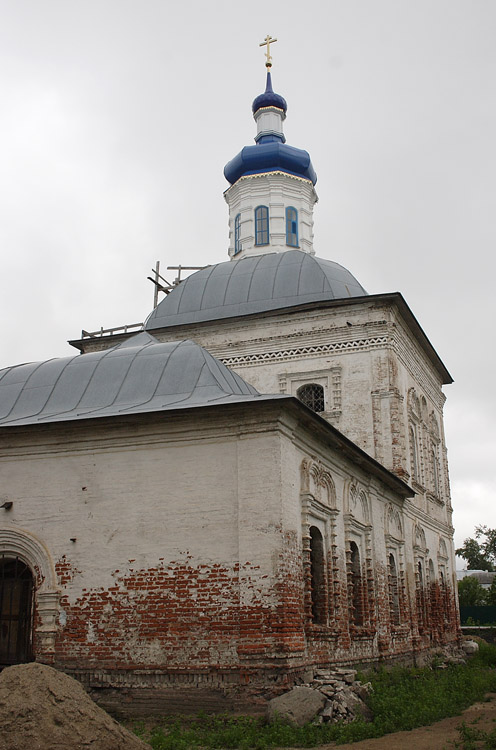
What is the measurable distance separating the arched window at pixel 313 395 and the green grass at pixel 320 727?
20.0 ft

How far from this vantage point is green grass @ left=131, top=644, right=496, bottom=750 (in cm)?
759

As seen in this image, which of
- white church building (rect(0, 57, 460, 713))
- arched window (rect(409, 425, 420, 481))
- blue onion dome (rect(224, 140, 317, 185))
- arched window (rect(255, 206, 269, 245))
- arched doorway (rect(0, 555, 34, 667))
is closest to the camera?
white church building (rect(0, 57, 460, 713))

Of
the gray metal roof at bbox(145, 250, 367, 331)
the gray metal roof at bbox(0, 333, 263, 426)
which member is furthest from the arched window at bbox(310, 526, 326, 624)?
the gray metal roof at bbox(145, 250, 367, 331)

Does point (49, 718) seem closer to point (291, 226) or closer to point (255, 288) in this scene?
point (255, 288)

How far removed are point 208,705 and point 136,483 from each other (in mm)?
2665

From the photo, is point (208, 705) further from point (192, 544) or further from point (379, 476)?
point (379, 476)

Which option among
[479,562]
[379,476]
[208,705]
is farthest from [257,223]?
[479,562]

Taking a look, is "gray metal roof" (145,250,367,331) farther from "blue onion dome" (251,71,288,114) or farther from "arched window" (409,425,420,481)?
"blue onion dome" (251,71,288,114)

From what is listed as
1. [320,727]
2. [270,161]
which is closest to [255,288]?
[270,161]

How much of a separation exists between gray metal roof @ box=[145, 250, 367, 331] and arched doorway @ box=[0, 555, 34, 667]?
8.28 meters

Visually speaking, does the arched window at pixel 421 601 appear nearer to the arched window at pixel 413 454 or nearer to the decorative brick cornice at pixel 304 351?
the arched window at pixel 413 454

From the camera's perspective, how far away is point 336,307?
→ 1609cm

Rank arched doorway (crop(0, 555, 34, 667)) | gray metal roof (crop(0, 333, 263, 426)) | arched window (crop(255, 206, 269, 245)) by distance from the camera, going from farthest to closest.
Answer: arched window (crop(255, 206, 269, 245)) → gray metal roof (crop(0, 333, 263, 426)) → arched doorway (crop(0, 555, 34, 667))

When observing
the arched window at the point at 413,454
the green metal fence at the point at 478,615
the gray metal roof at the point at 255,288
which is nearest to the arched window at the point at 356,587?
the arched window at the point at 413,454
